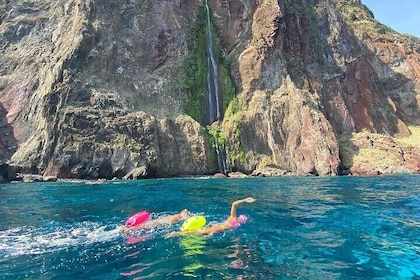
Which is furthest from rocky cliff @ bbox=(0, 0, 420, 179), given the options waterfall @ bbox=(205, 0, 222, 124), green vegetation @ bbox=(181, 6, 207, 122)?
waterfall @ bbox=(205, 0, 222, 124)

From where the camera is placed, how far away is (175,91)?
165ft

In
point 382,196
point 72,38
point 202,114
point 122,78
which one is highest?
point 72,38

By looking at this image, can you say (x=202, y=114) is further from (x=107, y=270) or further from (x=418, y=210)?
(x=107, y=270)

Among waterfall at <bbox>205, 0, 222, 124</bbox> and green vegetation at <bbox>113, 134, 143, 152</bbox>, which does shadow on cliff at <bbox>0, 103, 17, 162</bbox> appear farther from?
waterfall at <bbox>205, 0, 222, 124</bbox>

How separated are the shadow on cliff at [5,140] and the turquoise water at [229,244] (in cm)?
3275

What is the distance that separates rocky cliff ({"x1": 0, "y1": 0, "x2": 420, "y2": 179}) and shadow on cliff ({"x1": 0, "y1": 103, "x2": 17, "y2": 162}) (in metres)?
0.23

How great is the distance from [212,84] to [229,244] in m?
44.6

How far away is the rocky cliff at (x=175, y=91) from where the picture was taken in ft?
138

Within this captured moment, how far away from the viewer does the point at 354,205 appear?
55.5ft

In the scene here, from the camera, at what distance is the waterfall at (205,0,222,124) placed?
168 ft

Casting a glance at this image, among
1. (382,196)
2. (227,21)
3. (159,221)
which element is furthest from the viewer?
(227,21)

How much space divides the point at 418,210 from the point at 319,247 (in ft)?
25.1

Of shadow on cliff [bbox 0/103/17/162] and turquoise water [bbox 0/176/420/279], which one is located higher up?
shadow on cliff [bbox 0/103/17/162]

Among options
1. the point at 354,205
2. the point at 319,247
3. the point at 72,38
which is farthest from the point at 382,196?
the point at 72,38
